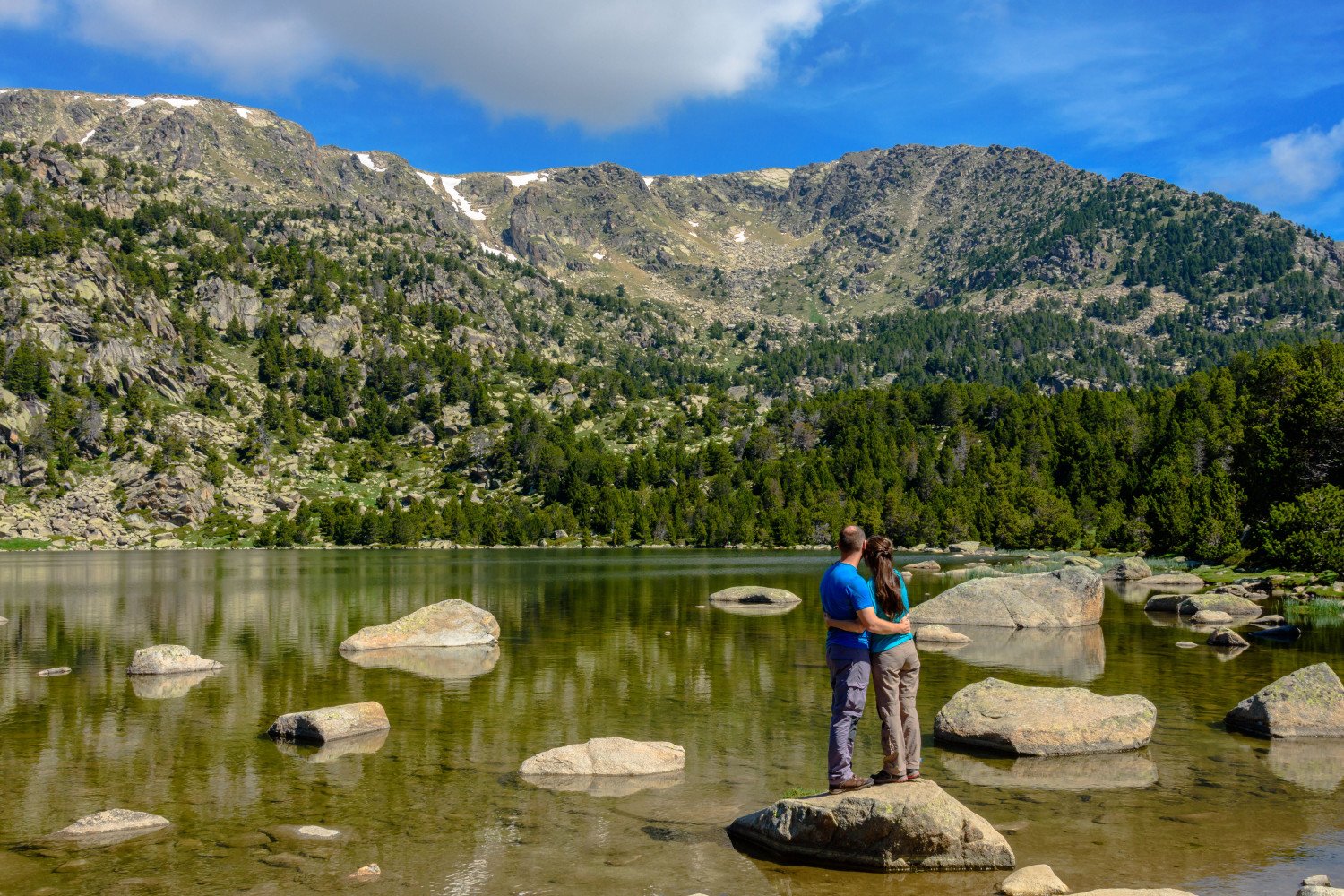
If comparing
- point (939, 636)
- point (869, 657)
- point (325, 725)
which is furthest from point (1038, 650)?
point (325, 725)

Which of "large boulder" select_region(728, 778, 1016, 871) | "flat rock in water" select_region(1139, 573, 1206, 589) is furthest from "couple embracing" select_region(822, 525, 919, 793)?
"flat rock in water" select_region(1139, 573, 1206, 589)

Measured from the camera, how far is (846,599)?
1457 cm

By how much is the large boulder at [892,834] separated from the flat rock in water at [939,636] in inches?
1059

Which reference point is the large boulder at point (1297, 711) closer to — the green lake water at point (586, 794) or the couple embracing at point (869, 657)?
the green lake water at point (586, 794)

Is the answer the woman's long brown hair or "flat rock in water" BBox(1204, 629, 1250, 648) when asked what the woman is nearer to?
the woman's long brown hair

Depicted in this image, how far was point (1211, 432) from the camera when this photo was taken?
5778 inches

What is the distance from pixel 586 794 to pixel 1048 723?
10729 mm

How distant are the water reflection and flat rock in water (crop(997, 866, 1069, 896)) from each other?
18701 mm

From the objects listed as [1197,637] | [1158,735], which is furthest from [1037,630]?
[1158,735]

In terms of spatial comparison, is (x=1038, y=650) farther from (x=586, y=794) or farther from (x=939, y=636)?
(x=586, y=794)

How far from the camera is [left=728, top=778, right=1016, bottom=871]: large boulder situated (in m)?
12.9

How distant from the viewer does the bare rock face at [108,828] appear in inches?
555

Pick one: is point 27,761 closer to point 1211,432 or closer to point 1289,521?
point 1289,521

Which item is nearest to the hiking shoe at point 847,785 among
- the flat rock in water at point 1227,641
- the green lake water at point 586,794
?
the green lake water at point 586,794
